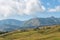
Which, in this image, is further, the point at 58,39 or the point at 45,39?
the point at 45,39

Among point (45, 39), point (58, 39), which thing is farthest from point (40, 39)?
point (58, 39)

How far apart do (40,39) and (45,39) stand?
5802mm

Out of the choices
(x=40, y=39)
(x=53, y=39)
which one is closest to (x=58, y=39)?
(x=53, y=39)

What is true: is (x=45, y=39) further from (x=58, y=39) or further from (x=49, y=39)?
(x=58, y=39)

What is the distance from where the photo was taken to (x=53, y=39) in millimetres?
171000

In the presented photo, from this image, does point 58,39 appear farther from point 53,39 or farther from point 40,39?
point 40,39

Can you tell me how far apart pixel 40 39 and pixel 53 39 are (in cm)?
1582

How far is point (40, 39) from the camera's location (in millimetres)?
180750

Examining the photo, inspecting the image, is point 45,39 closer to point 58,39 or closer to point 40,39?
point 40,39

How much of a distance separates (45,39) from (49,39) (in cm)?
494

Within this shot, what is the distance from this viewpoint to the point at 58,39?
6521 inches

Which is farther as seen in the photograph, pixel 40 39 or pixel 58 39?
pixel 40 39

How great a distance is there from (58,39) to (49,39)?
12.0 m

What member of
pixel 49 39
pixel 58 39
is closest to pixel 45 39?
pixel 49 39
